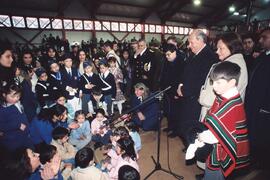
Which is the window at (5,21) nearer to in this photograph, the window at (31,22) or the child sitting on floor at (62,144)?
the window at (31,22)

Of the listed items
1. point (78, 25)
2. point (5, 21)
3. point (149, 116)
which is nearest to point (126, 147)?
point (149, 116)

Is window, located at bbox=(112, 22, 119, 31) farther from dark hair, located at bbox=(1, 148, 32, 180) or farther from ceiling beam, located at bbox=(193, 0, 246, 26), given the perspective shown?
dark hair, located at bbox=(1, 148, 32, 180)

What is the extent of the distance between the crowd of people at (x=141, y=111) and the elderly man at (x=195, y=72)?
0.04 ft

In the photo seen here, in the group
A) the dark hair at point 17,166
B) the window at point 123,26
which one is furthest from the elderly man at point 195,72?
the window at point 123,26

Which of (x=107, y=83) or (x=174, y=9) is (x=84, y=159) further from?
(x=174, y=9)

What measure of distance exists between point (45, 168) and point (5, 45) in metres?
2.02

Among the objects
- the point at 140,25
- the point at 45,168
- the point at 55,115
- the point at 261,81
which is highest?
the point at 140,25

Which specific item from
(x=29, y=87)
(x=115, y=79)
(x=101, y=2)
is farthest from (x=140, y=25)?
(x=29, y=87)

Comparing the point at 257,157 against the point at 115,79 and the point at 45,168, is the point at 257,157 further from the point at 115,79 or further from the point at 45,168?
the point at 115,79

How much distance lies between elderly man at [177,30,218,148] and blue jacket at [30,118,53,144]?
213 centimetres

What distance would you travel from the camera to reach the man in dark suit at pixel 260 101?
2242mm

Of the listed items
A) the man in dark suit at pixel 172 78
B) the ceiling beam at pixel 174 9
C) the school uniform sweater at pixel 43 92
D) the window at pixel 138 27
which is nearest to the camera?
the man in dark suit at pixel 172 78

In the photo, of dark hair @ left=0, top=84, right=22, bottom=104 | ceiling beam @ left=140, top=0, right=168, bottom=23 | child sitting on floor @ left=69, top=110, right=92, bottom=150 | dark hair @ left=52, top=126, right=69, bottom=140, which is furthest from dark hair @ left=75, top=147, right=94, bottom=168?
ceiling beam @ left=140, top=0, right=168, bottom=23

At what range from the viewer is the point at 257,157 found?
2.66 metres
